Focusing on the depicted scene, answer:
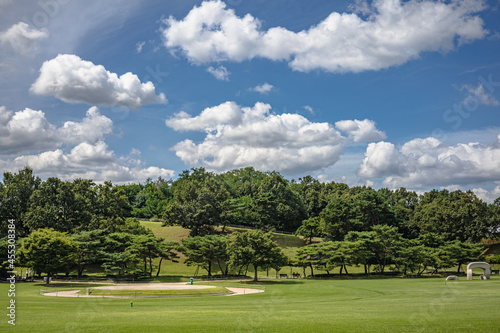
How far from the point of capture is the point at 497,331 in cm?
1669

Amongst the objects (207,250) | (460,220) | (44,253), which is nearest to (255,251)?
(207,250)

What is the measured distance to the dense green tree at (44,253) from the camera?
48906mm

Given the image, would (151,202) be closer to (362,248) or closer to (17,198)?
(17,198)

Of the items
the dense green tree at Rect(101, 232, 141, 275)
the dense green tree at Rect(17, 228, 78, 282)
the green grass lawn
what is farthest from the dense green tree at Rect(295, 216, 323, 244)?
the dense green tree at Rect(17, 228, 78, 282)

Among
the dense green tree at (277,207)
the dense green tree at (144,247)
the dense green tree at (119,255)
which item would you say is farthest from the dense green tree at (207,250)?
the dense green tree at (277,207)

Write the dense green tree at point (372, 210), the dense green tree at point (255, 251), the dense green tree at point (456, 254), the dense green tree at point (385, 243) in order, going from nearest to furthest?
the dense green tree at point (255, 251), the dense green tree at point (456, 254), the dense green tree at point (385, 243), the dense green tree at point (372, 210)

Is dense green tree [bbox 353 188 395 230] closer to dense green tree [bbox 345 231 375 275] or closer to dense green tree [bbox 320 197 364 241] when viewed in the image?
dense green tree [bbox 320 197 364 241]

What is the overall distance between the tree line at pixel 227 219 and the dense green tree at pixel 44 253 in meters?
0.86

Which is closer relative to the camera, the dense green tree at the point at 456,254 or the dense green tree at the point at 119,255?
the dense green tree at the point at 119,255

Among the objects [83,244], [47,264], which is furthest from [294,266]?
[47,264]

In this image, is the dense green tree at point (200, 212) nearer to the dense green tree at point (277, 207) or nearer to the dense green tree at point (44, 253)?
the dense green tree at point (277, 207)

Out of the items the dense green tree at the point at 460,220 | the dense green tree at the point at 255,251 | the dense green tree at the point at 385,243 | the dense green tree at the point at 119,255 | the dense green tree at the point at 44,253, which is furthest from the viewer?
the dense green tree at the point at 460,220

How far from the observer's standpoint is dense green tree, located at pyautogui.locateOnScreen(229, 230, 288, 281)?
55719mm

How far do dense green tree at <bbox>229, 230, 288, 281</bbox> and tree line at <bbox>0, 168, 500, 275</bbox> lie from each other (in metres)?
0.78
